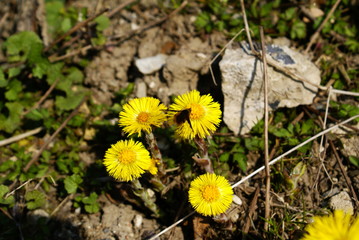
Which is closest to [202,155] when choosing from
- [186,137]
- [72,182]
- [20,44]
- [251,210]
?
[186,137]

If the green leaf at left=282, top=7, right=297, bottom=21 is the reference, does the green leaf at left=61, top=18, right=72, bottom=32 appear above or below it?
below

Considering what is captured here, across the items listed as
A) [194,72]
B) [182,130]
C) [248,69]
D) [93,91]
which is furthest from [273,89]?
[93,91]

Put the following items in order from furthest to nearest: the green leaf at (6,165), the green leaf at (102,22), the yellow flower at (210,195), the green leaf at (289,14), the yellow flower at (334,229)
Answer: the green leaf at (102,22) < the green leaf at (289,14) < the green leaf at (6,165) < the yellow flower at (210,195) < the yellow flower at (334,229)

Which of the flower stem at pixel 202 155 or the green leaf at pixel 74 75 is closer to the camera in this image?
the flower stem at pixel 202 155

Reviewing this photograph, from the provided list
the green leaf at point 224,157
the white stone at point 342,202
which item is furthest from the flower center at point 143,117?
the white stone at point 342,202

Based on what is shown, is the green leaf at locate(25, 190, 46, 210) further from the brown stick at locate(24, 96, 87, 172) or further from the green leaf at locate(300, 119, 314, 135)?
the green leaf at locate(300, 119, 314, 135)

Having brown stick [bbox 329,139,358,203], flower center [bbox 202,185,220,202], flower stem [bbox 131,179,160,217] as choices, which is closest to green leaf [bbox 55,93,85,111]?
flower stem [bbox 131,179,160,217]

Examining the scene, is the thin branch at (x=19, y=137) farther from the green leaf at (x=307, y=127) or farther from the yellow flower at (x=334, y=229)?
the yellow flower at (x=334, y=229)
